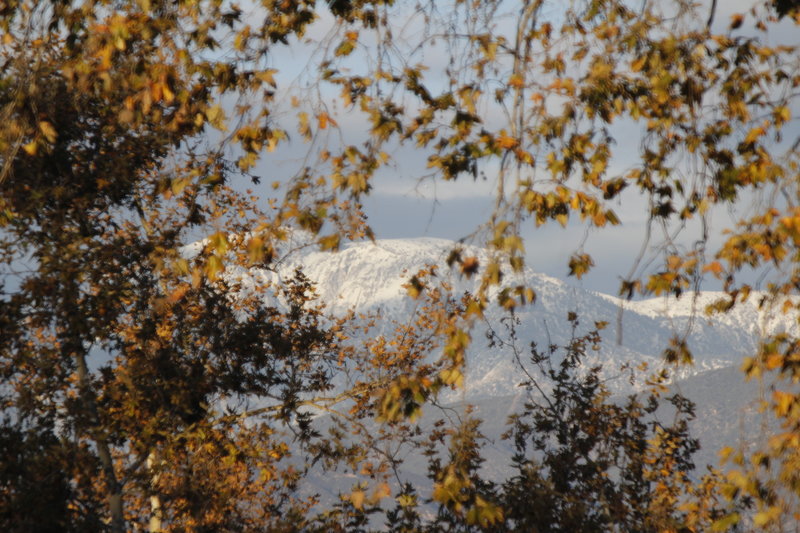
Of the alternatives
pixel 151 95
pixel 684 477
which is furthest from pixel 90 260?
pixel 684 477

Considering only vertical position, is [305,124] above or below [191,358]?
below

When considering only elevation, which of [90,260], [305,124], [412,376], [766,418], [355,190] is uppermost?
[90,260]

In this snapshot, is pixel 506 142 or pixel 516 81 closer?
pixel 506 142

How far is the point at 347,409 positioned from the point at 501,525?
18.5ft

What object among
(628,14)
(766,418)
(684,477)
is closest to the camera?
(766,418)

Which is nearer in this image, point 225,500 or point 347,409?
point 225,500

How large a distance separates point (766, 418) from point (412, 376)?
6.27 feet

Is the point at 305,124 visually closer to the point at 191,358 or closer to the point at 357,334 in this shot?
the point at 191,358

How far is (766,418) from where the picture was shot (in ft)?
15.5

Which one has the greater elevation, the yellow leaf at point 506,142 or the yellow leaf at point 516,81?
the yellow leaf at point 516,81

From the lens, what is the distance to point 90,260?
10.6 m

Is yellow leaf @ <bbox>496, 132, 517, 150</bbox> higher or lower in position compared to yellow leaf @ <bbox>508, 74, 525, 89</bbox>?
lower

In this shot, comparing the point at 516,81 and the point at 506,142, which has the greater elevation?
the point at 516,81

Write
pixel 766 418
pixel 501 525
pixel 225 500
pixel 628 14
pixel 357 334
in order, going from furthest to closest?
pixel 357 334 → pixel 225 500 → pixel 501 525 → pixel 628 14 → pixel 766 418
